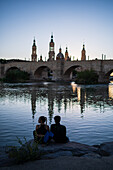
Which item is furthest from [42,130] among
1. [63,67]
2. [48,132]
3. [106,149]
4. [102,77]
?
[63,67]

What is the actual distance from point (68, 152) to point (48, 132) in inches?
35.7

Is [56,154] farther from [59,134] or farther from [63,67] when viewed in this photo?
[63,67]

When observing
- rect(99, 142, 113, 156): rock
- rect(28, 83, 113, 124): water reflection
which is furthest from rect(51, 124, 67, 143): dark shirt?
rect(28, 83, 113, 124): water reflection

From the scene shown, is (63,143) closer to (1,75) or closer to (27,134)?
(27,134)

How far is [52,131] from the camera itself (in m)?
6.18

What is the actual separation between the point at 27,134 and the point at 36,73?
80.2 meters

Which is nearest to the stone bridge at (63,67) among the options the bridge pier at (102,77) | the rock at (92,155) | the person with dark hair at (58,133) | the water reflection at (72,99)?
the bridge pier at (102,77)

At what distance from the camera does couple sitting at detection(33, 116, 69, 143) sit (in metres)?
5.86

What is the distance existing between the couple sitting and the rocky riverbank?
0.59 feet

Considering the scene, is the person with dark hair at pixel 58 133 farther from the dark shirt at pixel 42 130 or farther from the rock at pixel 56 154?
the rock at pixel 56 154

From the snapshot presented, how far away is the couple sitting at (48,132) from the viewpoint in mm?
5855

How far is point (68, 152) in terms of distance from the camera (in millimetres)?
5273

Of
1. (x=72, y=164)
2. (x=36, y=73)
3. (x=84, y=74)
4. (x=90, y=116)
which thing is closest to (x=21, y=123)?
(x=90, y=116)

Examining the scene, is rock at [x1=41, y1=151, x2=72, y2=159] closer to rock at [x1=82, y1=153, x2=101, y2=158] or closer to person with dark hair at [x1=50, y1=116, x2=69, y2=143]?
rock at [x1=82, y1=153, x2=101, y2=158]
